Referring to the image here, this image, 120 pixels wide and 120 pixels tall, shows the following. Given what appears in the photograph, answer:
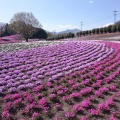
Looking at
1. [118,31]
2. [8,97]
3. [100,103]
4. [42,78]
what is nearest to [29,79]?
[42,78]

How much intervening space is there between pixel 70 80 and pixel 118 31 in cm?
5959

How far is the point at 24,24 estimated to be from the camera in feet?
224

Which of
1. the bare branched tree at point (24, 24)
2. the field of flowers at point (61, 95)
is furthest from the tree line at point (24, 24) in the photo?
the field of flowers at point (61, 95)

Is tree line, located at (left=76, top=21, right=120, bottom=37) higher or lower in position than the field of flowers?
higher

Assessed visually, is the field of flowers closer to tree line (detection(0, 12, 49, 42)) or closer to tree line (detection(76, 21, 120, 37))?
tree line (detection(0, 12, 49, 42))

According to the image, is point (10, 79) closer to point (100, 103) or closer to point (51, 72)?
point (51, 72)

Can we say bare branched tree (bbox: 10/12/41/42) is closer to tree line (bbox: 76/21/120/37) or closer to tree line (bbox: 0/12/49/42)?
tree line (bbox: 0/12/49/42)

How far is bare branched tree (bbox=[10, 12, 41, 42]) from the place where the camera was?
67.9 metres

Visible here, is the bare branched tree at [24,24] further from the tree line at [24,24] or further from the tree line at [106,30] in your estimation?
the tree line at [106,30]

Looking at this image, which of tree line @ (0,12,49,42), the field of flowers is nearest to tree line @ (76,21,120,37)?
tree line @ (0,12,49,42)

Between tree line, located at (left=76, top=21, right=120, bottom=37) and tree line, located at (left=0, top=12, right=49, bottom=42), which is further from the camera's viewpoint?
tree line, located at (left=76, top=21, right=120, bottom=37)

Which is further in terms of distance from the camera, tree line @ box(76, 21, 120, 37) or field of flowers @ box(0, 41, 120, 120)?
tree line @ box(76, 21, 120, 37)

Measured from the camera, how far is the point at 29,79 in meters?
15.9

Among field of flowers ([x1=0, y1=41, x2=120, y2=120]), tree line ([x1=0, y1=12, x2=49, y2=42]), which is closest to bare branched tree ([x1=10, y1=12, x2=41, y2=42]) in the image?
tree line ([x1=0, y1=12, x2=49, y2=42])
